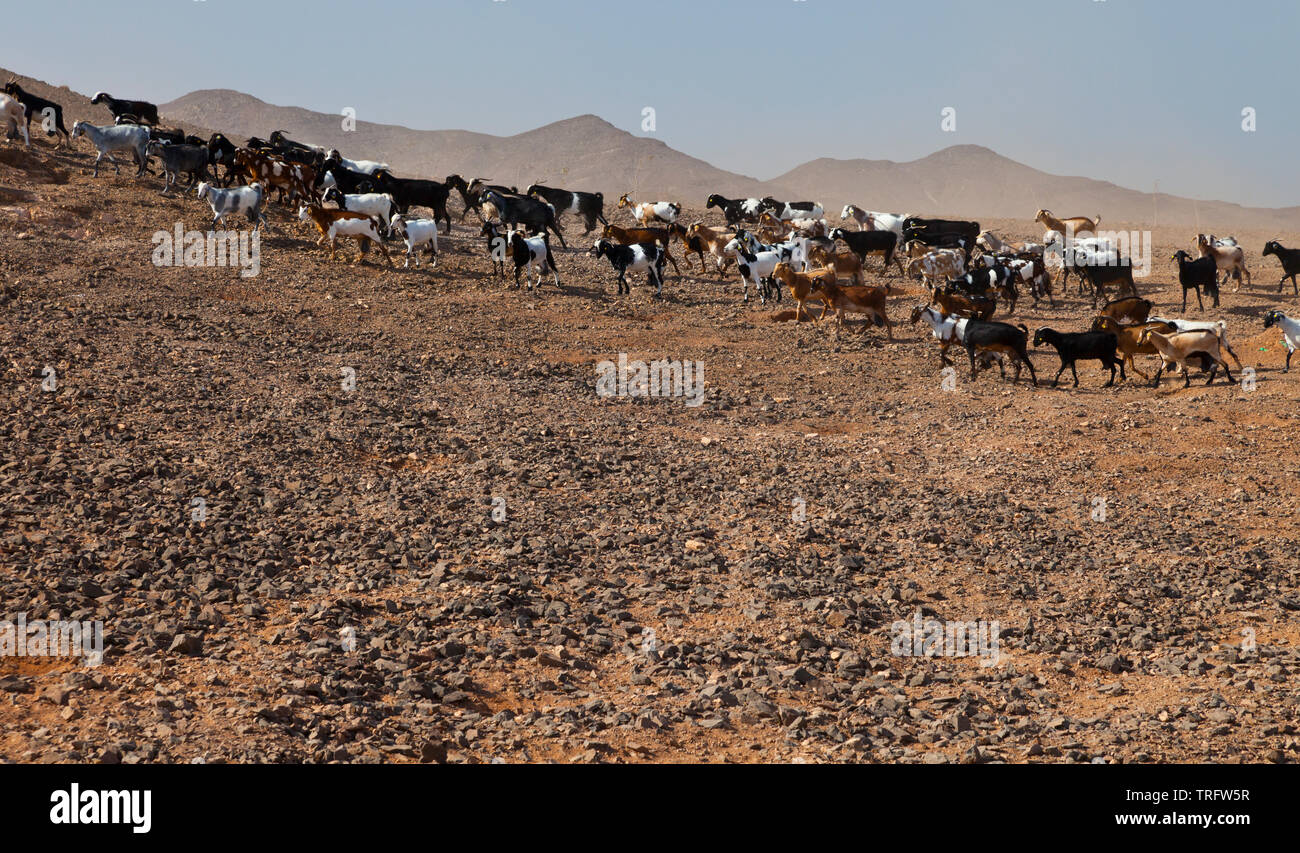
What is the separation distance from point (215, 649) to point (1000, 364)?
13134 mm

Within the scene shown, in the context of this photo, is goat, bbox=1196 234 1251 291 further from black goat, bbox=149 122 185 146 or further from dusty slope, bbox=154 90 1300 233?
dusty slope, bbox=154 90 1300 233

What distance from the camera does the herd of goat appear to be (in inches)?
625

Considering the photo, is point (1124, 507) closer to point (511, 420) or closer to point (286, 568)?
point (511, 420)

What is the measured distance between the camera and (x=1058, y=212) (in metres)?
76.3

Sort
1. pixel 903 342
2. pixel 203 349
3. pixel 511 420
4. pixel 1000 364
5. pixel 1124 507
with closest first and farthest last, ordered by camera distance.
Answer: pixel 1124 507
pixel 511 420
pixel 203 349
pixel 1000 364
pixel 903 342

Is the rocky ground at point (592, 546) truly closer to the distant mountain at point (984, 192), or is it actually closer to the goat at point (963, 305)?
the goat at point (963, 305)

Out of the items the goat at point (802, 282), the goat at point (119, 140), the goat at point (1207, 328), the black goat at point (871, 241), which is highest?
the goat at point (119, 140)

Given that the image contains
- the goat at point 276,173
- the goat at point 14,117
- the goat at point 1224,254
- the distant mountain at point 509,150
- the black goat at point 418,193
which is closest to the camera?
the goat at point 1224,254

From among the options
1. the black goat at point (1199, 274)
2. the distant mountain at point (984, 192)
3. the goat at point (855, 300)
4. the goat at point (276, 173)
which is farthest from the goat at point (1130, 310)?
the distant mountain at point (984, 192)

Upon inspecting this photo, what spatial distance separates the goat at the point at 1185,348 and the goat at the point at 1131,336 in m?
0.09

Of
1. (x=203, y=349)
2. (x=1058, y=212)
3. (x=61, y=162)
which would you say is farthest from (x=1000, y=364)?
(x=1058, y=212)

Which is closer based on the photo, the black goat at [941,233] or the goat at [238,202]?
the goat at [238,202]

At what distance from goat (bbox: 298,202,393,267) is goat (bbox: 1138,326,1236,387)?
13.9m

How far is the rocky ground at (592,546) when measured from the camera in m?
6.05
